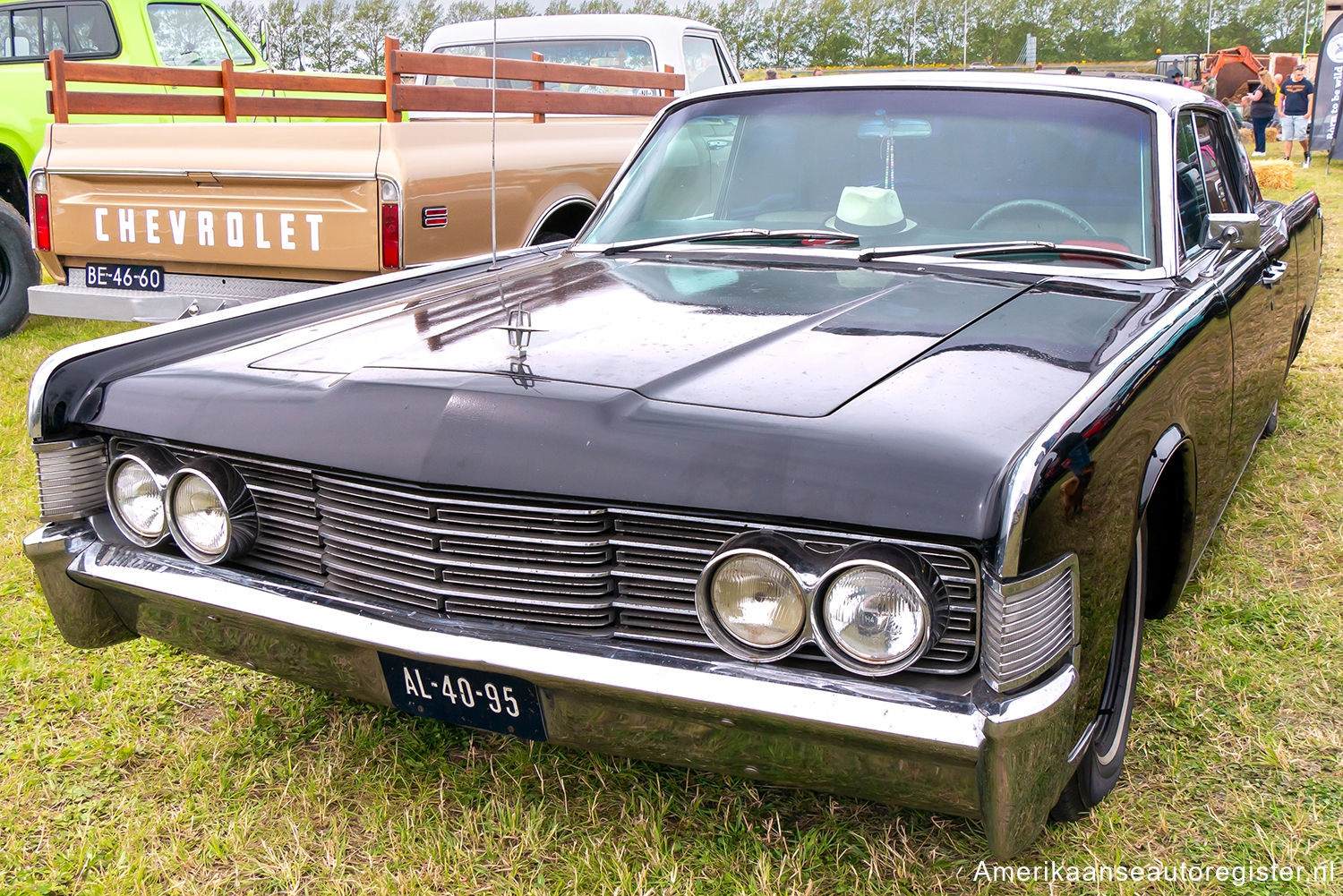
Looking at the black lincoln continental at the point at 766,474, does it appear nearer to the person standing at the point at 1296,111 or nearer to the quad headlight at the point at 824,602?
the quad headlight at the point at 824,602

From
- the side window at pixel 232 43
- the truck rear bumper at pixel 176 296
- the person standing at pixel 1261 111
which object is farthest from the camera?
the person standing at pixel 1261 111

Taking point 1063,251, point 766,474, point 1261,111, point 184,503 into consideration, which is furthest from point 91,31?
point 1261,111

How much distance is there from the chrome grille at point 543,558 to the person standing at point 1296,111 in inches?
742

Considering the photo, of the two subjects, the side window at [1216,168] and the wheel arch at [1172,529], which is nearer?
the wheel arch at [1172,529]

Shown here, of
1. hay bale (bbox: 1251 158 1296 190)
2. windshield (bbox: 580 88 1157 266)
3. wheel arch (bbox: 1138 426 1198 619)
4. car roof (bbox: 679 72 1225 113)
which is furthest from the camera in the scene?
hay bale (bbox: 1251 158 1296 190)

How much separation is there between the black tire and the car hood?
24.3 inches

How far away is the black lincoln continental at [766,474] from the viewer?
1702mm

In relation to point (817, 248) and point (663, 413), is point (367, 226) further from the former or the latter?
point (663, 413)

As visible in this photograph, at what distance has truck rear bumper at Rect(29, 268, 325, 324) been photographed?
4871mm

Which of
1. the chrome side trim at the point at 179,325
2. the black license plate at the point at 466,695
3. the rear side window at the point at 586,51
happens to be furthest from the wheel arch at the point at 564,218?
the black license plate at the point at 466,695

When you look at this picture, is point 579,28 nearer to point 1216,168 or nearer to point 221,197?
point 221,197

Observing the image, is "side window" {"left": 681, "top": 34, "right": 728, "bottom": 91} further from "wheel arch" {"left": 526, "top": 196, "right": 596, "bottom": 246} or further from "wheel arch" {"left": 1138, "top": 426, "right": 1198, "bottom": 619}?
"wheel arch" {"left": 1138, "top": 426, "right": 1198, "bottom": 619}

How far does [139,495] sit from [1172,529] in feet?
7.26

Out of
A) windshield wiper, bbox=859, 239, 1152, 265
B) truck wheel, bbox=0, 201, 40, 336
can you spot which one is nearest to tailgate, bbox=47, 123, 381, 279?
truck wheel, bbox=0, 201, 40, 336
